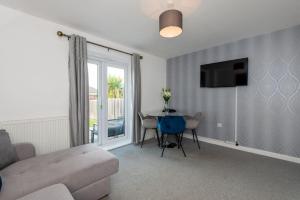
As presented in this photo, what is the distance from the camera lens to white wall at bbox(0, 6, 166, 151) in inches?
88.5

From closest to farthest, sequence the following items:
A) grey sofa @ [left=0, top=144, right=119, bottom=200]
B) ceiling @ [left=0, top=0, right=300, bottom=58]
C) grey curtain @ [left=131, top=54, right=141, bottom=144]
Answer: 1. grey sofa @ [left=0, top=144, right=119, bottom=200]
2. ceiling @ [left=0, top=0, right=300, bottom=58]
3. grey curtain @ [left=131, top=54, right=141, bottom=144]

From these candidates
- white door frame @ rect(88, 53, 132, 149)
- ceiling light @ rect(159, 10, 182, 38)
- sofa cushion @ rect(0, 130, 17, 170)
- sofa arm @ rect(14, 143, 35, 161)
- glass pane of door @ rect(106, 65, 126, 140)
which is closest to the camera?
sofa cushion @ rect(0, 130, 17, 170)

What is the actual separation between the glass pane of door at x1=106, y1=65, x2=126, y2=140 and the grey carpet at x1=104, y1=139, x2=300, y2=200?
65 cm

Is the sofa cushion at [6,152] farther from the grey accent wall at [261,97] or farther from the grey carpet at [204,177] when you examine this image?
the grey accent wall at [261,97]

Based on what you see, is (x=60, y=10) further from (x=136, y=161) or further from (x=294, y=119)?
(x=294, y=119)

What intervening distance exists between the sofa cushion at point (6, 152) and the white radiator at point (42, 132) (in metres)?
0.44

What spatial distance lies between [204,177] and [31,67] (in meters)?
3.22

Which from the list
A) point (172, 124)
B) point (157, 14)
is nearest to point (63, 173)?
point (172, 124)

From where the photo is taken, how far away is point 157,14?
96.9 inches

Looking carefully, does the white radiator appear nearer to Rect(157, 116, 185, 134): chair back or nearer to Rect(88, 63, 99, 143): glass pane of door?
Rect(88, 63, 99, 143): glass pane of door

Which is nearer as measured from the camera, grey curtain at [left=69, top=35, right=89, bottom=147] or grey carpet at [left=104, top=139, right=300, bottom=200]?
grey carpet at [left=104, top=139, right=300, bottom=200]

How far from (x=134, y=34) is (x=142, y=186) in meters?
2.78

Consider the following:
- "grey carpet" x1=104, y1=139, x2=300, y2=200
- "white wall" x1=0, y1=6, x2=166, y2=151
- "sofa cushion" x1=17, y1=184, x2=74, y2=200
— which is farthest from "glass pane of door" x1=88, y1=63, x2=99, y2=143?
"sofa cushion" x1=17, y1=184, x2=74, y2=200

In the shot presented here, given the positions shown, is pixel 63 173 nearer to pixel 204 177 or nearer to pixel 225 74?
pixel 204 177
